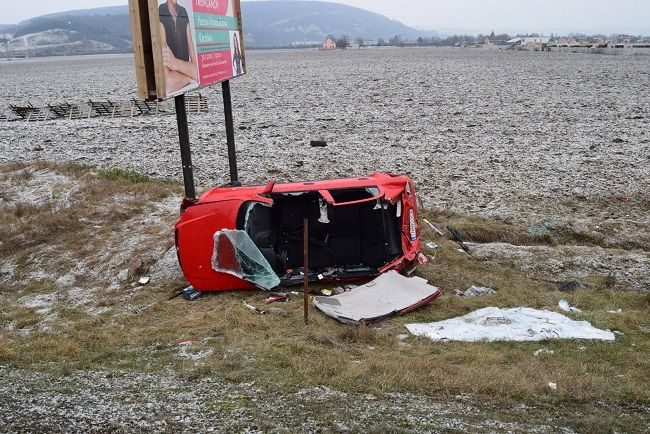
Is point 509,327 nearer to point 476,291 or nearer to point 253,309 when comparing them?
point 476,291

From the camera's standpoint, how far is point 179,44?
7.21 meters

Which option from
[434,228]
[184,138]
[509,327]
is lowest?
[509,327]

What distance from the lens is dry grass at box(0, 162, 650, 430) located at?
501cm

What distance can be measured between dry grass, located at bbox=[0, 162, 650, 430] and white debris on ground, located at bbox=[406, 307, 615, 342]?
147 millimetres

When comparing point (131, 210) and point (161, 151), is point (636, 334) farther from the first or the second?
point (161, 151)

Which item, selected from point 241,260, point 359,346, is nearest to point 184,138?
point 241,260

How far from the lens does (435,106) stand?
2531cm

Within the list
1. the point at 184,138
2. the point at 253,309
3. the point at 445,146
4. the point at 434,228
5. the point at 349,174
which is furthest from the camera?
the point at 445,146

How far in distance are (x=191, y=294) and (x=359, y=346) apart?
8.56ft

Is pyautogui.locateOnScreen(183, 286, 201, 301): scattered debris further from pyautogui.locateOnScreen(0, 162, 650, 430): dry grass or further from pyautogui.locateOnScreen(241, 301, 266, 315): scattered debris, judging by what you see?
pyautogui.locateOnScreen(241, 301, 266, 315): scattered debris

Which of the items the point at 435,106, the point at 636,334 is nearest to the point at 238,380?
the point at 636,334

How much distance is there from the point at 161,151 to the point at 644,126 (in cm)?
1477

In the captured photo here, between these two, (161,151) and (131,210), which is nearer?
(131,210)

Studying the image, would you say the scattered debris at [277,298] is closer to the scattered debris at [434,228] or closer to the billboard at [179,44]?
the billboard at [179,44]
